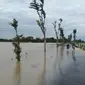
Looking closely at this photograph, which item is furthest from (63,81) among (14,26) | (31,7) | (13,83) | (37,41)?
(37,41)

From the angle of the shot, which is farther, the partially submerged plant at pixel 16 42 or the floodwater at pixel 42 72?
the partially submerged plant at pixel 16 42

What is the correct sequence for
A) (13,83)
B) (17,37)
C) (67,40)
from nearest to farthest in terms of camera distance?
(13,83), (17,37), (67,40)

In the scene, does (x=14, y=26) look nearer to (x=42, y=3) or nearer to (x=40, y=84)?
(x=42, y=3)

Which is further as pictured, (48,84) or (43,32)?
(43,32)

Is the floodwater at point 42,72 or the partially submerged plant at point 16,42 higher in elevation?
the partially submerged plant at point 16,42

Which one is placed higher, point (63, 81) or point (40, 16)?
point (40, 16)

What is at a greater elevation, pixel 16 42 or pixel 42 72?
pixel 16 42

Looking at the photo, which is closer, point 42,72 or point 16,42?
point 42,72

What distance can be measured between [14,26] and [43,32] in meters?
16.3

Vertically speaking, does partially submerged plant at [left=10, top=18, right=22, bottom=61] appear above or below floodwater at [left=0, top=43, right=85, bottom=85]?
above

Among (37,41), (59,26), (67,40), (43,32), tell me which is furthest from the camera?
(37,41)

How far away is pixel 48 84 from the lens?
1739 centimetres

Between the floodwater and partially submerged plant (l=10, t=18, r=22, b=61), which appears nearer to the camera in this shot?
the floodwater

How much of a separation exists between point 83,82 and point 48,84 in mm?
2086
